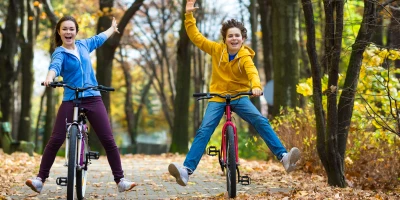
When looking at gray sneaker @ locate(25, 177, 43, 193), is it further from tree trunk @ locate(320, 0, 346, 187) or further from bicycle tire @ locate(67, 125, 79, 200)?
tree trunk @ locate(320, 0, 346, 187)

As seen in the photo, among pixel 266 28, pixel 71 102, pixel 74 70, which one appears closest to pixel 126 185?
pixel 71 102

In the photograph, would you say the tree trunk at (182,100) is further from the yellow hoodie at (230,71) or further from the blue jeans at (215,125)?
the blue jeans at (215,125)

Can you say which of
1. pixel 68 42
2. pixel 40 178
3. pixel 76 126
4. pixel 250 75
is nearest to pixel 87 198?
pixel 40 178

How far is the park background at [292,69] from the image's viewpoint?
27.8ft

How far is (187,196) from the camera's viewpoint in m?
8.15

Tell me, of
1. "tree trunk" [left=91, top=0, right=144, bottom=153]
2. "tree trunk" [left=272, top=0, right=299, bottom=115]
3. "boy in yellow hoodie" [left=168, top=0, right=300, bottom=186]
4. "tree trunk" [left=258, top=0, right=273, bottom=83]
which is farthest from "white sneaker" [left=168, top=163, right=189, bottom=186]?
"tree trunk" [left=258, top=0, right=273, bottom=83]

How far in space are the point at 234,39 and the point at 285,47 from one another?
6.72 metres

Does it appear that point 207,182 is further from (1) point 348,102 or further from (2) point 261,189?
(1) point 348,102

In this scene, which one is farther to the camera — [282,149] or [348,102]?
[348,102]

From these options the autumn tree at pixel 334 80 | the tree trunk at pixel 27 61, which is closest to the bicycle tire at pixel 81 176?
the autumn tree at pixel 334 80

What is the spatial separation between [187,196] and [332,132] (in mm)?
1929

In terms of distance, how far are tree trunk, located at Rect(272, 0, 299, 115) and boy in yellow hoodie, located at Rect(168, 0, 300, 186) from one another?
255 inches

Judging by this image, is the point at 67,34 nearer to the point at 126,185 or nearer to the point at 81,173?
the point at 81,173

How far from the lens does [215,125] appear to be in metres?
7.52
